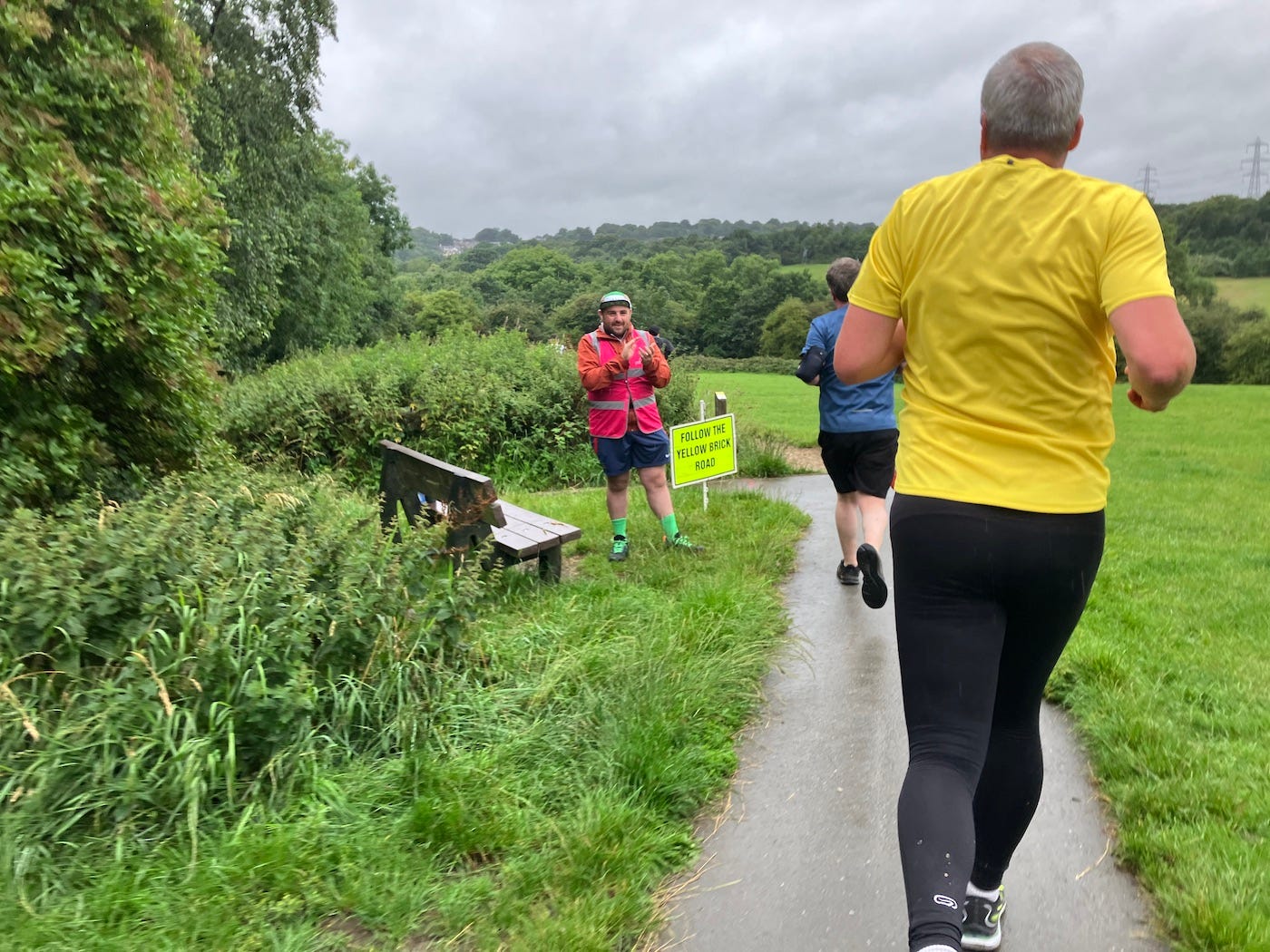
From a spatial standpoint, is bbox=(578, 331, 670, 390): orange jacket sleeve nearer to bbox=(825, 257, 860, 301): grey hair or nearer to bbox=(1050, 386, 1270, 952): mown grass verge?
bbox=(825, 257, 860, 301): grey hair

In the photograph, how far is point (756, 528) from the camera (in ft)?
22.4

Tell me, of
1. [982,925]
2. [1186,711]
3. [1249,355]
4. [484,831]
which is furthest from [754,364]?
Answer: [982,925]

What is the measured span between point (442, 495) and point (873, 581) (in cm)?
238

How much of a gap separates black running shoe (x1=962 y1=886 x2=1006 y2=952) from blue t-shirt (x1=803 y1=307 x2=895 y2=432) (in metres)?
3.07

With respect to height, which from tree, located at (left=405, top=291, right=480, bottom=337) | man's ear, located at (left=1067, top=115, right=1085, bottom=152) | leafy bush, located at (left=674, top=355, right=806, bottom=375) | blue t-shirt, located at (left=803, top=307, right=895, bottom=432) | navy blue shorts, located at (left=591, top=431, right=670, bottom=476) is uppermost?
tree, located at (left=405, top=291, right=480, bottom=337)

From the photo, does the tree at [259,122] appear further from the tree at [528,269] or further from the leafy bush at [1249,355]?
the leafy bush at [1249,355]

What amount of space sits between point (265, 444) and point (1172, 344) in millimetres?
9980

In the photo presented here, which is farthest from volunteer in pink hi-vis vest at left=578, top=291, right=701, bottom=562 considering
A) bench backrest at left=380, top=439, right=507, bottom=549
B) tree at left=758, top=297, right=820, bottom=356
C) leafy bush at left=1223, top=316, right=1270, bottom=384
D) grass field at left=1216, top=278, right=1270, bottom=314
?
grass field at left=1216, top=278, right=1270, bottom=314

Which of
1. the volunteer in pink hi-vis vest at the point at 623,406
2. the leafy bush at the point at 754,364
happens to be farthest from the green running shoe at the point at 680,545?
the leafy bush at the point at 754,364

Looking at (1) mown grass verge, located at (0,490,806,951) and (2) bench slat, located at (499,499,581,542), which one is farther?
(2) bench slat, located at (499,499,581,542)

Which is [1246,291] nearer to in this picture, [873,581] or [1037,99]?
[873,581]

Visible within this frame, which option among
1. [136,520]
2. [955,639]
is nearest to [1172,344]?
[955,639]

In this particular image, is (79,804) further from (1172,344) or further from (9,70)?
(9,70)

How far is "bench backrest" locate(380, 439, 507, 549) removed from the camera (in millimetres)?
4406
